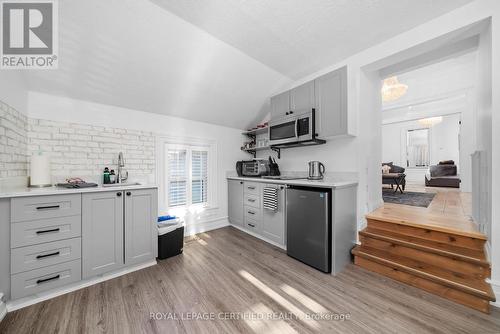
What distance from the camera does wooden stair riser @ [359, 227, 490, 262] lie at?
159cm

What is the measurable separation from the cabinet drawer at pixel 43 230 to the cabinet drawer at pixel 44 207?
0.15ft

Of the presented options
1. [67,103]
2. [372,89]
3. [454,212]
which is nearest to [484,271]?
[454,212]

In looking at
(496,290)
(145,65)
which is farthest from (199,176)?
(496,290)

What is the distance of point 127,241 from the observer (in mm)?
2014

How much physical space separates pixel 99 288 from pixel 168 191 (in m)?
1.48

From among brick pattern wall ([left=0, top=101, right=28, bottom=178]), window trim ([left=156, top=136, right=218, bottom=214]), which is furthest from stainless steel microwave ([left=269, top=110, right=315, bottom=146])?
brick pattern wall ([left=0, top=101, right=28, bottom=178])

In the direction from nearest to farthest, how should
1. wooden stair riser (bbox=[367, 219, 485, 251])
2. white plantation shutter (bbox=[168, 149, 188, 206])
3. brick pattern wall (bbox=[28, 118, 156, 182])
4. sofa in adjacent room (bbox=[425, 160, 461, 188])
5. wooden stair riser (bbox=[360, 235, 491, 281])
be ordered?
wooden stair riser (bbox=[360, 235, 491, 281]), wooden stair riser (bbox=[367, 219, 485, 251]), brick pattern wall (bbox=[28, 118, 156, 182]), white plantation shutter (bbox=[168, 149, 188, 206]), sofa in adjacent room (bbox=[425, 160, 461, 188])

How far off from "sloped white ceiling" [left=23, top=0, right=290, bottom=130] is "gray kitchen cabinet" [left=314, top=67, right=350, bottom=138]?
2.71 ft

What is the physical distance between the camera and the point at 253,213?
3.01m

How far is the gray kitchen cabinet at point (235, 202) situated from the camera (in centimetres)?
331

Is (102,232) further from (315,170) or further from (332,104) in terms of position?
(332,104)

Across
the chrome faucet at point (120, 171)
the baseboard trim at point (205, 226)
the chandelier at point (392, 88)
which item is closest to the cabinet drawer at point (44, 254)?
the chrome faucet at point (120, 171)

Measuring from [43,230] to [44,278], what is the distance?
0.42m

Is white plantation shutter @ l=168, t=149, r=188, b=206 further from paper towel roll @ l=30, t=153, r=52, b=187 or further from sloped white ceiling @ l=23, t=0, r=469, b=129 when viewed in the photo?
paper towel roll @ l=30, t=153, r=52, b=187
